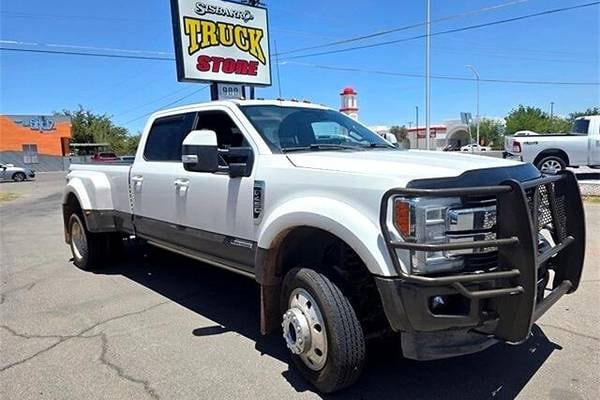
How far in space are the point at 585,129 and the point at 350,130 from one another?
45.0ft

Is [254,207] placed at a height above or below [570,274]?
above

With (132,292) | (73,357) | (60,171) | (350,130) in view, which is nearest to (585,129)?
(350,130)

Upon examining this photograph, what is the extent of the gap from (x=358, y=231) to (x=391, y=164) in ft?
1.63

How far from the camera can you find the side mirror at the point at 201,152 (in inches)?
142

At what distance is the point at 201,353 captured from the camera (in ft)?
12.7

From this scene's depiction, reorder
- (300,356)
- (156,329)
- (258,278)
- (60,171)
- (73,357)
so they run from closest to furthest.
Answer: (300,356), (258,278), (73,357), (156,329), (60,171)

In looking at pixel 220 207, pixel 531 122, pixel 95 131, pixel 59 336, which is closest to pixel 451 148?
pixel 531 122

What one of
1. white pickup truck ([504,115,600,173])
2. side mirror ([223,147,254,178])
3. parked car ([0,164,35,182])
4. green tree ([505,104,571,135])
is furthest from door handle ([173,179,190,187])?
green tree ([505,104,571,135])

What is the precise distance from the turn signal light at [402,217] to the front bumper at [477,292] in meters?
0.06

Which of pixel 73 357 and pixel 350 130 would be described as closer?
pixel 73 357

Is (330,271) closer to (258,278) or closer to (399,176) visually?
(258,278)

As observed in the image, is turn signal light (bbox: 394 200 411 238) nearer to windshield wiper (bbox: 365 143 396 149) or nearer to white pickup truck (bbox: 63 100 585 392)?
white pickup truck (bbox: 63 100 585 392)

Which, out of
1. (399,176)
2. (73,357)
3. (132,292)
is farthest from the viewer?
(132,292)

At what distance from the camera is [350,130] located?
467 cm
